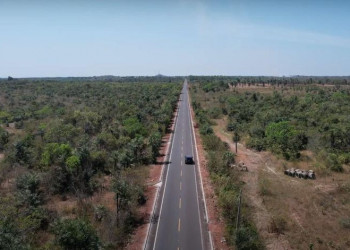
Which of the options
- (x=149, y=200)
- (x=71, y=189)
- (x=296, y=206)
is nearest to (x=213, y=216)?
(x=149, y=200)

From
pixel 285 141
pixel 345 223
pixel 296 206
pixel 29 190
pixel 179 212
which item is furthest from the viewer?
pixel 285 141

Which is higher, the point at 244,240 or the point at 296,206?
the point at 244,240

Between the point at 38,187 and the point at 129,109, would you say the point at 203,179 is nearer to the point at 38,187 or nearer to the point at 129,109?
the point at 38,187

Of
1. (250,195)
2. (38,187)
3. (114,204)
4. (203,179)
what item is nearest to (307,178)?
(250,195)

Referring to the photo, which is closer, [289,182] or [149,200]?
[149,200]

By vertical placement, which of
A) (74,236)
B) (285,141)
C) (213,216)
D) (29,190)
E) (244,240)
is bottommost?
(213,216)

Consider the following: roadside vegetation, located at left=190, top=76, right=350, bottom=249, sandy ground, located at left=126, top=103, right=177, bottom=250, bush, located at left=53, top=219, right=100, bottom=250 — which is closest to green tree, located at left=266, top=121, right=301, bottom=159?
roadside vegetation, located at left=190, top=76, right=350, bottom=249

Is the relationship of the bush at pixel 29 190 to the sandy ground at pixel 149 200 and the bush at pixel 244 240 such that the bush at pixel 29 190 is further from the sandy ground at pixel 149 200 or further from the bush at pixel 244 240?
the bush at pixel 244 240

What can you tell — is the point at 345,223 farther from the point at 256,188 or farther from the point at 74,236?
the point at 74,236

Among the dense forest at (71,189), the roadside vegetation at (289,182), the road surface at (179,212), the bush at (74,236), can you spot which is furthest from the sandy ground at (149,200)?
the roadside vegetation at (289,182)
